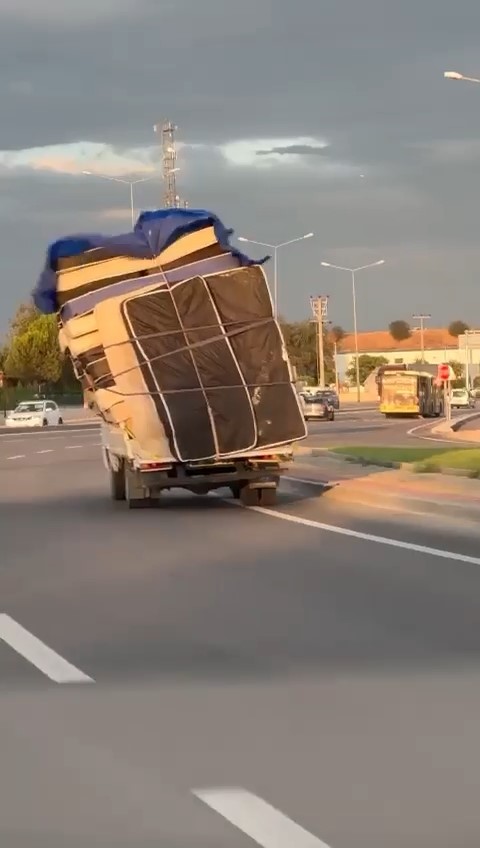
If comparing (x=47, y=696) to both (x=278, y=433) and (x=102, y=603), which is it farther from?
(x=278, y=433)

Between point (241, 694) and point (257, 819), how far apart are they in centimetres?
242

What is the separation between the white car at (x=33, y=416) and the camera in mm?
69812

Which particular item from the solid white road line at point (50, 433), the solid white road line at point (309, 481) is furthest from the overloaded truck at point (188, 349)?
the solid white road line at point (50, 433)

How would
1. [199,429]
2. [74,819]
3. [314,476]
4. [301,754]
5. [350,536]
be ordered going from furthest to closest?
1. [314,476]
2. [199,429]
3. [350,536]
4. [301,754]
5. [74,819]

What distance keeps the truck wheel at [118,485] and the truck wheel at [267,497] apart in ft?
7.20

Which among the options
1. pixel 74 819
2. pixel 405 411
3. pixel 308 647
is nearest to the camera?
pixel 74 819

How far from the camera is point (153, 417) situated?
1972cm

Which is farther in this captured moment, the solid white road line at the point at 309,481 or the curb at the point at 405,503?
the solid white road line at the point at 309,481

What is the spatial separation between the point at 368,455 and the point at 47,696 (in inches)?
973

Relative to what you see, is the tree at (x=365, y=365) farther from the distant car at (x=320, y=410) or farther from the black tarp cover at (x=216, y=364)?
the black tarp cover at (x=216, y=364)

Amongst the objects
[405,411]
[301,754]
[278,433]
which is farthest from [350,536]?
[405,411]

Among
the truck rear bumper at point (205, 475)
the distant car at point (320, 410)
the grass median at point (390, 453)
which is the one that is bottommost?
the distant car at point (320, 410)

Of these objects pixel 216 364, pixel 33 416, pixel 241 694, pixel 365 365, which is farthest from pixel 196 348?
pixel 365 365

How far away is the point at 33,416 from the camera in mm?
69750
